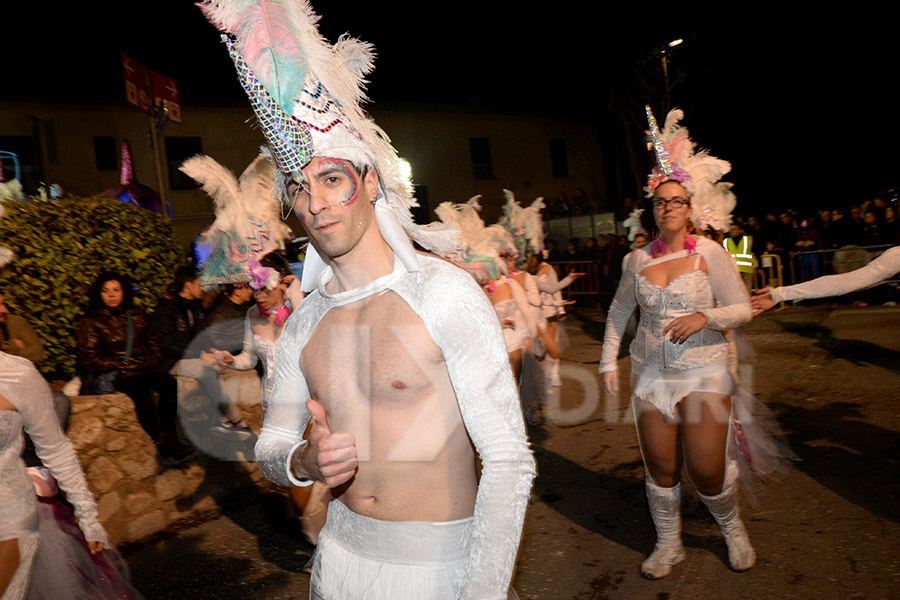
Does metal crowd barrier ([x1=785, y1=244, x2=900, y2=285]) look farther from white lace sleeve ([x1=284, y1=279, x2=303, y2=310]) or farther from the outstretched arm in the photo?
the outstretched arm

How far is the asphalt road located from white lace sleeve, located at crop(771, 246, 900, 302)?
1.62 meters

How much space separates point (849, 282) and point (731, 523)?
1.58 meters

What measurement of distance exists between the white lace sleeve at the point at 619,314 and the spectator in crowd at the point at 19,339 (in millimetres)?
4357

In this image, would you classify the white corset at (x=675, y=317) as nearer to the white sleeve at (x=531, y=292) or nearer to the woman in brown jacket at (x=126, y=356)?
the white sleeve at (x=531, y=292)

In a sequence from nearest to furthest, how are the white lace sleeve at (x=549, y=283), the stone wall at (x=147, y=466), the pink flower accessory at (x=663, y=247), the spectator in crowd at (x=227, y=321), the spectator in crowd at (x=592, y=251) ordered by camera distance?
the pink flower accessory at (x=663, y=247) → the stone wall at (x=147, y=466) → the spectator in crowd at (x=227, y=321) → the white lace sleeve at (x=549, y=283) → the spectator in crowd at (x=592, y=251)

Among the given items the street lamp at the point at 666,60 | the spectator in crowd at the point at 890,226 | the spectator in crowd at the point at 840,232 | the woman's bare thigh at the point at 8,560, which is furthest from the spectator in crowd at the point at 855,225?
the woman's bare thigh at the point at 8,560

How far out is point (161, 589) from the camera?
4.65 m

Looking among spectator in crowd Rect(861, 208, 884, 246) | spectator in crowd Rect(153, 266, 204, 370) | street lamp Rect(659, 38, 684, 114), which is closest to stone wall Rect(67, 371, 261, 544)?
spectator in crowd Rect(153, 266, 204, 370)

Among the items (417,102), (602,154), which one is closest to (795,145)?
(602,154)

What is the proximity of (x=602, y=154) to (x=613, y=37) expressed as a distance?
12.2 metres

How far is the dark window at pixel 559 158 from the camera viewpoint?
32.6 metres

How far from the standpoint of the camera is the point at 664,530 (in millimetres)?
4316

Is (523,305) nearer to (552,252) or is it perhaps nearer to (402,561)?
(402,561)

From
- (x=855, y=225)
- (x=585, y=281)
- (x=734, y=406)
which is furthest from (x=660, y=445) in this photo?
(x=585, y=281)
